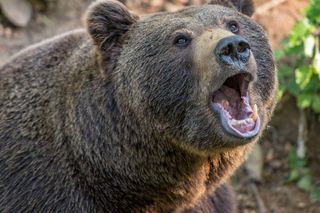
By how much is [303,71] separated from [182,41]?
2378 millimetres

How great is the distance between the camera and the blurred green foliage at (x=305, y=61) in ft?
21.2

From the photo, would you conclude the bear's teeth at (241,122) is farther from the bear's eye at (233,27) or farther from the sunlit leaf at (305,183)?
the sunlit leaf at (305,183)

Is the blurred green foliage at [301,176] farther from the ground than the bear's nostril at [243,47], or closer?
closer

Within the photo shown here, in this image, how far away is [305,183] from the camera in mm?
7332

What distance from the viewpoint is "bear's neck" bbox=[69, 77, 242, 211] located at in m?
4.62

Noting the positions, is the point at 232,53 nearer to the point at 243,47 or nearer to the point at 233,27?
the point at 243,47

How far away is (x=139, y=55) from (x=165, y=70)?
0.21 m

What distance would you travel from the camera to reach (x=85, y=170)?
480 cm

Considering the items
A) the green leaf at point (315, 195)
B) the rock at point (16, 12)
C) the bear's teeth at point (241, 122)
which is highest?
the bear's teeth at point (241, 122)

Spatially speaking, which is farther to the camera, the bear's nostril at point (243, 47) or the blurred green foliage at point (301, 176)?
the blurred green foliage at point (301, 176)

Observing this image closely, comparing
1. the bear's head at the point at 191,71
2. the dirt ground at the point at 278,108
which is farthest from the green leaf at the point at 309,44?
the bear's head at the point at 191,71

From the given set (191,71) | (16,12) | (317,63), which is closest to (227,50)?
(191,71)

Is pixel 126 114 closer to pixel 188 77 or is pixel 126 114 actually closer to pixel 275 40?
pixel 188 77

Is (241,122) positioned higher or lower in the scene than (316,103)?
higher
